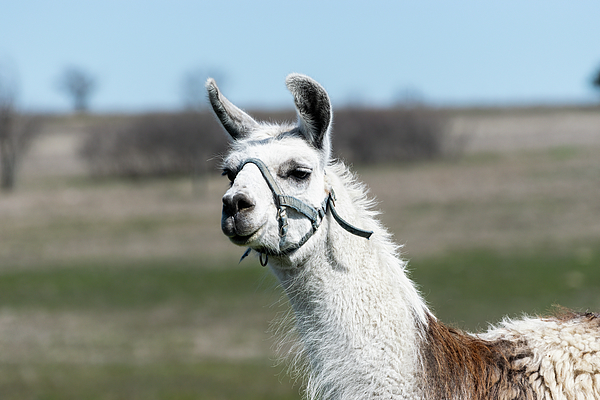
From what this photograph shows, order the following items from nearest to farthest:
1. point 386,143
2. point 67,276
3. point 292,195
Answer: point 292,195 → point 67,276 → point 386,143

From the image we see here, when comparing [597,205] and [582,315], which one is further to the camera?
[597,205]

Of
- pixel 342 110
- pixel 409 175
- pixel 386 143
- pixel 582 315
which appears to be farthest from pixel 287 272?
pixel 342 110

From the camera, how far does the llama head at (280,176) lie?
3447 mm

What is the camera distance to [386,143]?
43188mm

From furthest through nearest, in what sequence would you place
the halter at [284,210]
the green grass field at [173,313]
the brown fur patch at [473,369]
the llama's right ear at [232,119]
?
1. the green grass field at [173,313]
2. the llama's right ear at [232,119]
3. the brown fur patch at [473,369]
4. the halter at [284,210]

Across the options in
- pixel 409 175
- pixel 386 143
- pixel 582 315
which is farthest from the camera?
pixel 386 143

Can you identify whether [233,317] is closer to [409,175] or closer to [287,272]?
[287,272]

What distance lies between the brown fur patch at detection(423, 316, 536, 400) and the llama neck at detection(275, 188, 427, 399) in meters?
0.11

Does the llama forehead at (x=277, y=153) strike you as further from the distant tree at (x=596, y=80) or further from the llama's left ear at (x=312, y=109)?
the distant tree at (x=596, y=80)

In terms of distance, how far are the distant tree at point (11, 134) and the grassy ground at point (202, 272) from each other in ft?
12.3

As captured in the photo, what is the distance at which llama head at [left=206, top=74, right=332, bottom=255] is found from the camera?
3447 mm

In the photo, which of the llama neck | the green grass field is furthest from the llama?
the green grass field

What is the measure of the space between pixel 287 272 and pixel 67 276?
725 inches

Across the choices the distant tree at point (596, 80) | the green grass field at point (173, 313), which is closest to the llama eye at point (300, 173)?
the green grass field at point (173, 313)
